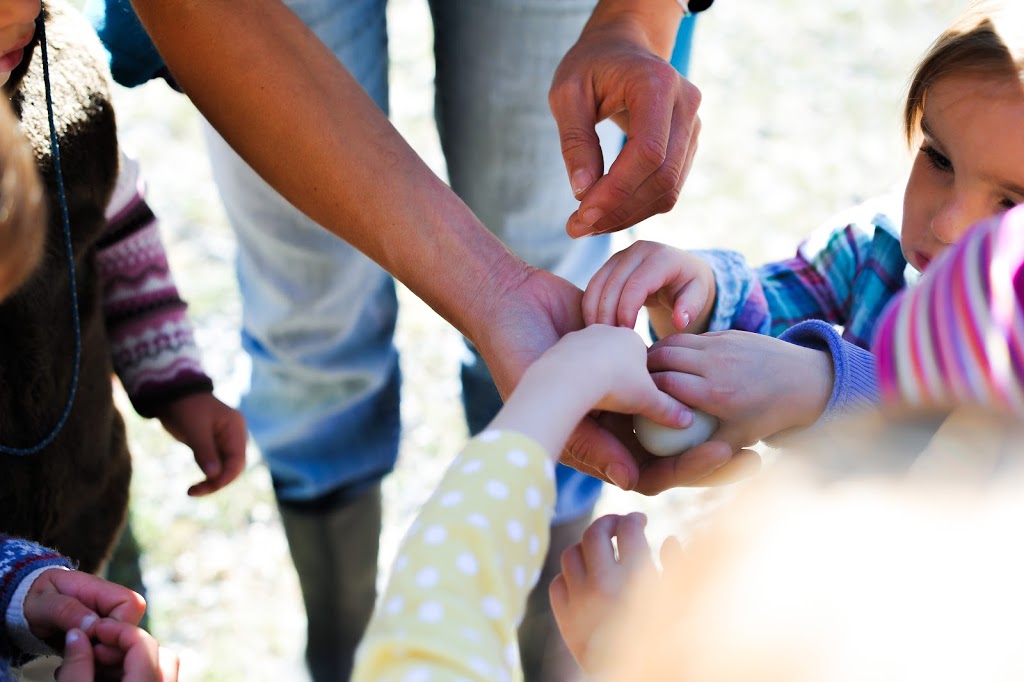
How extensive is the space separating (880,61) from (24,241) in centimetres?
371

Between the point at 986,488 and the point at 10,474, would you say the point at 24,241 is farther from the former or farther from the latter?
the point at 986,488

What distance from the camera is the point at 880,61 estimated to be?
12.7 feet

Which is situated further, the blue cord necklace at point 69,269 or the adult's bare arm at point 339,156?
the adult's bare arm at point 339,156

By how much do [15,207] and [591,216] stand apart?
74cm

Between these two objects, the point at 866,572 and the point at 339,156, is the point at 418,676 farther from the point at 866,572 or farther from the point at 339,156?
the point at 339,156

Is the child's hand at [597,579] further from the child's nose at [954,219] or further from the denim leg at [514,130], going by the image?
the denim leg at [514,130]

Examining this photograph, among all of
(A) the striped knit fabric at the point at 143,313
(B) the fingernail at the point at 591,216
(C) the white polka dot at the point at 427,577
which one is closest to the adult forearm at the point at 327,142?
(B) the fingernail at the point at 591,216

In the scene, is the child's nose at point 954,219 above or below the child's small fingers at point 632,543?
above

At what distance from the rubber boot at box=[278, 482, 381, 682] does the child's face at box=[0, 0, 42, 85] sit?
3.41 feet

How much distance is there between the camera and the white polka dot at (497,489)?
812mm

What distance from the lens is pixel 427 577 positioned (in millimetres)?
769

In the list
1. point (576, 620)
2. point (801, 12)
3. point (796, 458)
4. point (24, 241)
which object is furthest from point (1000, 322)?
point (801, 12)

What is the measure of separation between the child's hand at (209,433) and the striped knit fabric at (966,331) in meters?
1.11

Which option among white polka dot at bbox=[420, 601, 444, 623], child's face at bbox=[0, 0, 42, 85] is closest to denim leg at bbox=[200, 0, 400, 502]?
child's face at bbox=[0, 0, 42, 85]
